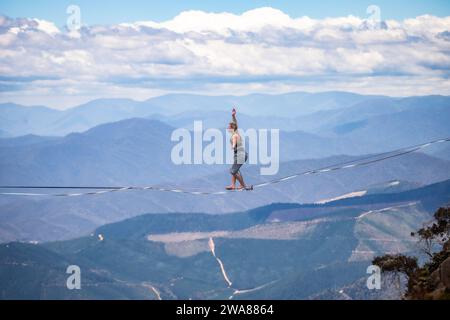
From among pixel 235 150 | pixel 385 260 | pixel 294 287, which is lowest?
pixel 294 287
